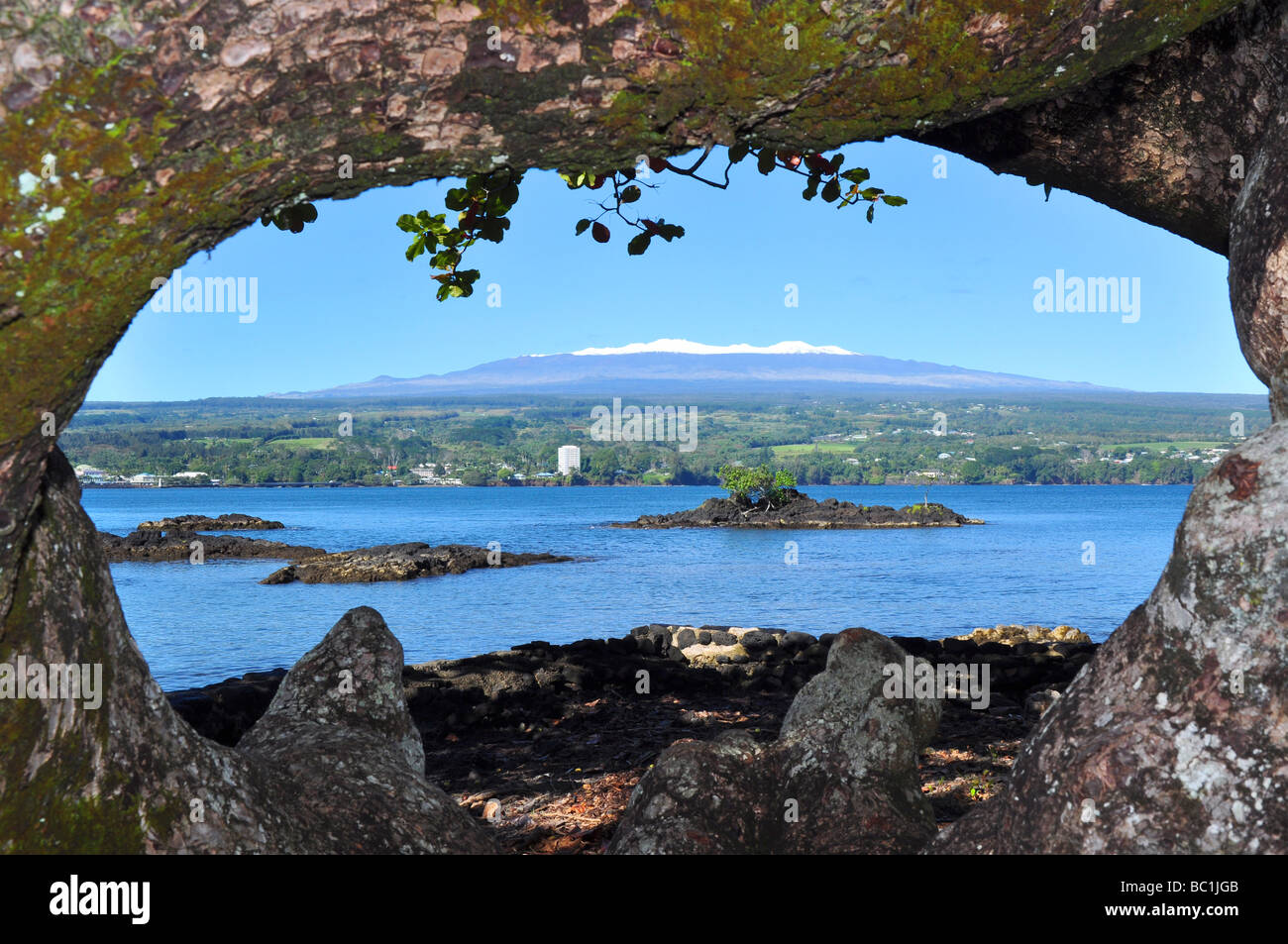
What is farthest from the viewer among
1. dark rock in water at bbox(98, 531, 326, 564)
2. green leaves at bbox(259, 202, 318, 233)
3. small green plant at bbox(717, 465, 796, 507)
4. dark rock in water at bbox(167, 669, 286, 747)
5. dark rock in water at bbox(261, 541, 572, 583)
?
small green plant at bbox(717, 465, 796, 507)

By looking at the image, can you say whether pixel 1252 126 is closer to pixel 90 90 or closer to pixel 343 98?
pixel 343 98

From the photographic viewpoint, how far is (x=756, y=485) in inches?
3524

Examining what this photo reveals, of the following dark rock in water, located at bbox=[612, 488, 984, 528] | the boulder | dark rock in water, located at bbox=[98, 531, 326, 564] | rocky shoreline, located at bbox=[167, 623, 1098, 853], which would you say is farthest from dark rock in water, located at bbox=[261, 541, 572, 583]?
the boulder

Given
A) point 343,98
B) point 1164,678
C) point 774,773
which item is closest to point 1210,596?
point 1164,678

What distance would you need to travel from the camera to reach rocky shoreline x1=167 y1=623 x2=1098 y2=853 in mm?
6582

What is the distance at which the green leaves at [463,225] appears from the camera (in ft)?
23.6

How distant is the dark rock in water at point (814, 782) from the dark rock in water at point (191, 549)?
165 feet

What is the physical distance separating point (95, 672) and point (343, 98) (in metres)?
1.94

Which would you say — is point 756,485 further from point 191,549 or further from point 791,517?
point 191,549

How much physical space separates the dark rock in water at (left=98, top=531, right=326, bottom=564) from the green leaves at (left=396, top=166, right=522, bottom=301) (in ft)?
153

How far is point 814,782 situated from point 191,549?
2179 inches

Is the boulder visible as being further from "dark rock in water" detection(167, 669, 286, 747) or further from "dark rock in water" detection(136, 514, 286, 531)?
"dark rock in water" detection(136, 514, 286, 531)

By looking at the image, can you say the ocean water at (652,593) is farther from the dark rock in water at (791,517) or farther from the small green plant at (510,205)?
the small green plant at (510,205)

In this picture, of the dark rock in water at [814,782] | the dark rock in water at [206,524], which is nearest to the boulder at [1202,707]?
the dark rock in water at [814,782]
